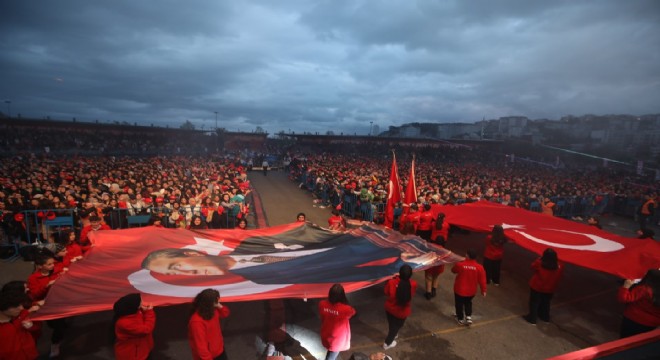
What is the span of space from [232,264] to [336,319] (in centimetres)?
248

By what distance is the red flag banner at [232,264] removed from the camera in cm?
426

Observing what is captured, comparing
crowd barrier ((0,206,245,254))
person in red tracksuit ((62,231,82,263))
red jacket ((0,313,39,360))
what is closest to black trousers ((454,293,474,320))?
red jacket ((0,313,39,360))

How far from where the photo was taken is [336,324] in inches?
161

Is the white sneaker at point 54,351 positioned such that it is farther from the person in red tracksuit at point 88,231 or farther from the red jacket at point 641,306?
the red jacket at point 641,306

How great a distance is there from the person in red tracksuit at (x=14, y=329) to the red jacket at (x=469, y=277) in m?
5.93

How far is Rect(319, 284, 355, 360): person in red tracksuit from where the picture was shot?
4070 mm

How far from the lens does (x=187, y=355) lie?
477cm

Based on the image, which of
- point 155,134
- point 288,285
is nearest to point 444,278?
point 288,285

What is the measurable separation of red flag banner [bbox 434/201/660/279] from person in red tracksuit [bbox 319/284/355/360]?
15.7ft

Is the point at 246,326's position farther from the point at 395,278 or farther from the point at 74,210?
the point at 74,210

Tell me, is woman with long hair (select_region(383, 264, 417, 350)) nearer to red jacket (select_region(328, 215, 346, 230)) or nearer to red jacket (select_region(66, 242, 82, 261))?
red jacket (select_region(328, 215, 346, 230))

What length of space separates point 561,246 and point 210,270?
7.15 meters

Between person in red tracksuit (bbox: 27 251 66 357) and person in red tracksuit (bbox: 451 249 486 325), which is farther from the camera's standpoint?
person in red tracksuit (bbox: 451 249 486 325)

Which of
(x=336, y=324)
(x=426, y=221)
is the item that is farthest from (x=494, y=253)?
(x=336, y=324)
